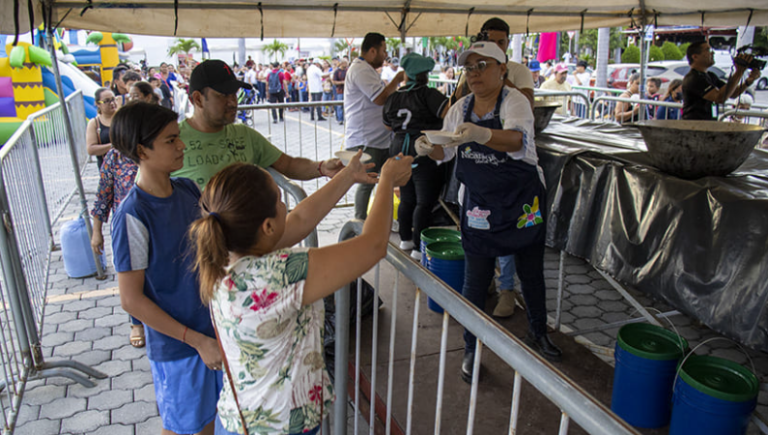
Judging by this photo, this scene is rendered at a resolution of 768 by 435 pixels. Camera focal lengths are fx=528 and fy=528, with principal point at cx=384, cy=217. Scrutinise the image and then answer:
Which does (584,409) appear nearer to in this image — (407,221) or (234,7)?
(407,221)

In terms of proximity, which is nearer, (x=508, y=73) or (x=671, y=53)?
(x=508, y=73)

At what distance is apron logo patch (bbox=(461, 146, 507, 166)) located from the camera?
2.97m

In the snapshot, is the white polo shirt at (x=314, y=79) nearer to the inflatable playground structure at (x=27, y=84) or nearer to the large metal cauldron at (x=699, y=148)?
the inflatable playground structure at (x=27, y=84)

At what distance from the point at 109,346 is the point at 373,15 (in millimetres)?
4268

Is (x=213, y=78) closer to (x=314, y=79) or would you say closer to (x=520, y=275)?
(x=520, y=275)

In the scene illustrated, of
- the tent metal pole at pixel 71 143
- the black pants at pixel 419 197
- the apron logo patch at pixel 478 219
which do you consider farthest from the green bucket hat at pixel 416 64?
the tent metal pole at pixel 71 143

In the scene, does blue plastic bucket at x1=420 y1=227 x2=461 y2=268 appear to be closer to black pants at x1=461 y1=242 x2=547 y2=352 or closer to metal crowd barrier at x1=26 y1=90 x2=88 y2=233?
black pants at x1=461 y1=242 x2=547 y2=352

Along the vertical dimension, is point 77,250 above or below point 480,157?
below

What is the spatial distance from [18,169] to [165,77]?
12372 millimetres

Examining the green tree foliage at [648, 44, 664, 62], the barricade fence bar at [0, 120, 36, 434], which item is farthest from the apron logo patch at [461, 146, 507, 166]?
the green tree foliage at [648, 44, 664, 62]

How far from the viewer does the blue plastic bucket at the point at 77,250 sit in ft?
18.1

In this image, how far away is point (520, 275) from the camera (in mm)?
3244

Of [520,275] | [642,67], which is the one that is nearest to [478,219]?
[520,275]

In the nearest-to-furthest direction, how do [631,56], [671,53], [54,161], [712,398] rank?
[712,398]
[54,161]
[631,56]
[671,53]
